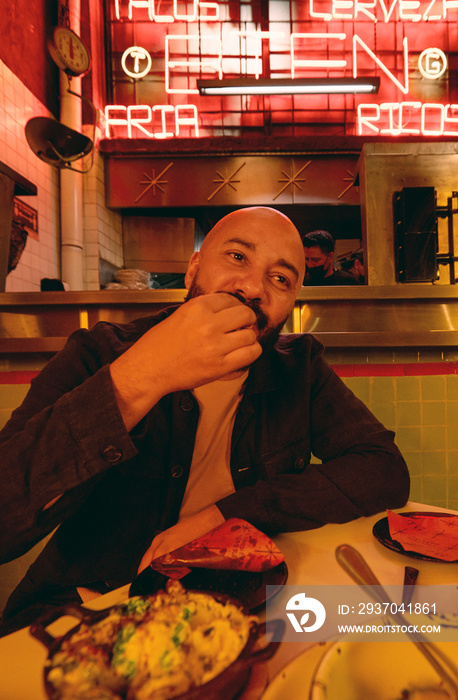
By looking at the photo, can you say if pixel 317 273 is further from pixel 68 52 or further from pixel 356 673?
pixel 356 673

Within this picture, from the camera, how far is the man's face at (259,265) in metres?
1.22

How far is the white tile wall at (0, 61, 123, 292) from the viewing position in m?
3.87

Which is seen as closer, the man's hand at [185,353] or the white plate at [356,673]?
the white plate at [356,673]

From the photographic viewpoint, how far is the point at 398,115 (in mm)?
5648

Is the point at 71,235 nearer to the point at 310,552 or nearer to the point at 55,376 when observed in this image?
the point at 55,376

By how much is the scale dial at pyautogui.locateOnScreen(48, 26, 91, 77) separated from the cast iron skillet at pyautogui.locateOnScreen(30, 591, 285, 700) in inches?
188

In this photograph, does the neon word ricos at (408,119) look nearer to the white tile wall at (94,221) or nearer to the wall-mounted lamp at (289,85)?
the wall-mounted lamp at (289,85)

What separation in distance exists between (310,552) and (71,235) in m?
5.04

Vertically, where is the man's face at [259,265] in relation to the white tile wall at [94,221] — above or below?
below

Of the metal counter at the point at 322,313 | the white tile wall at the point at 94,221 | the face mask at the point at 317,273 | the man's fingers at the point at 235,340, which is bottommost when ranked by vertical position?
the man's fingers at the point at 235,340

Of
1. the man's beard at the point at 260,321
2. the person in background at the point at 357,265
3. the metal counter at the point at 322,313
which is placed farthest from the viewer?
the person in background at the point at 357,265

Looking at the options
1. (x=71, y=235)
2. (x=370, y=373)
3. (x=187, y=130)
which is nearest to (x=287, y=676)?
(x=370, y=373)

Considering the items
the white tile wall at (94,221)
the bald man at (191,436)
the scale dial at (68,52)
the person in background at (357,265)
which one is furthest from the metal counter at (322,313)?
the white tile wall at (94,221)

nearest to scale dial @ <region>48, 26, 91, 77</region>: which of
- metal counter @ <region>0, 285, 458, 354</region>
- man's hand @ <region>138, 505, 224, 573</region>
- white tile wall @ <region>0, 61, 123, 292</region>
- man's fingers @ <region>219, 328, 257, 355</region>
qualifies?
white tile wall @ <region>0, 61, 123, 292</region>
